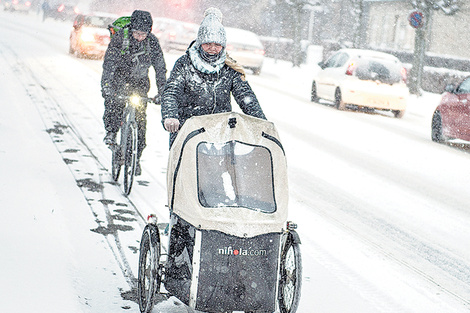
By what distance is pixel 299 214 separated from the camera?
7402 mm

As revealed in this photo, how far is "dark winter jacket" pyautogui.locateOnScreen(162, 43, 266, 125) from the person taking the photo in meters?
4.93

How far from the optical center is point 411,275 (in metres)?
5.82

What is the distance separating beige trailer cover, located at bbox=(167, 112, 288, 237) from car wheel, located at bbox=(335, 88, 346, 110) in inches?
554

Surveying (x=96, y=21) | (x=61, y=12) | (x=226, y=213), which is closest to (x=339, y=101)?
(x=96, y=21)

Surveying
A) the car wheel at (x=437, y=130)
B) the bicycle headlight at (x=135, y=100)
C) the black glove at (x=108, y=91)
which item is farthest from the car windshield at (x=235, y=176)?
the car wheel at (x=437, y=130)

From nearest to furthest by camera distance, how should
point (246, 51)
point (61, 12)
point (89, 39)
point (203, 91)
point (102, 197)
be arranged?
point (203, 91)
point (102, 197)
point (89, 39)
point (246, 51)
point (61, 12)

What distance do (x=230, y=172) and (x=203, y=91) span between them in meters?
0.93

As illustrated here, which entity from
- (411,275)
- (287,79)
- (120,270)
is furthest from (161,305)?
(287,79)

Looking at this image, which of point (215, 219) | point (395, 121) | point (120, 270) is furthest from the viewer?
point (395, 121)

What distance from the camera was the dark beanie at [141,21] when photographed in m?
7.35

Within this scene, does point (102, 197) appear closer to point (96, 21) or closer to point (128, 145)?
point (128, 145)

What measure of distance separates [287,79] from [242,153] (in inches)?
937

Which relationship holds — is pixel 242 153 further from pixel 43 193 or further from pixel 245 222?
pixel 43 193

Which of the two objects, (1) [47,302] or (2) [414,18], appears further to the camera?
(2) [414,18]
